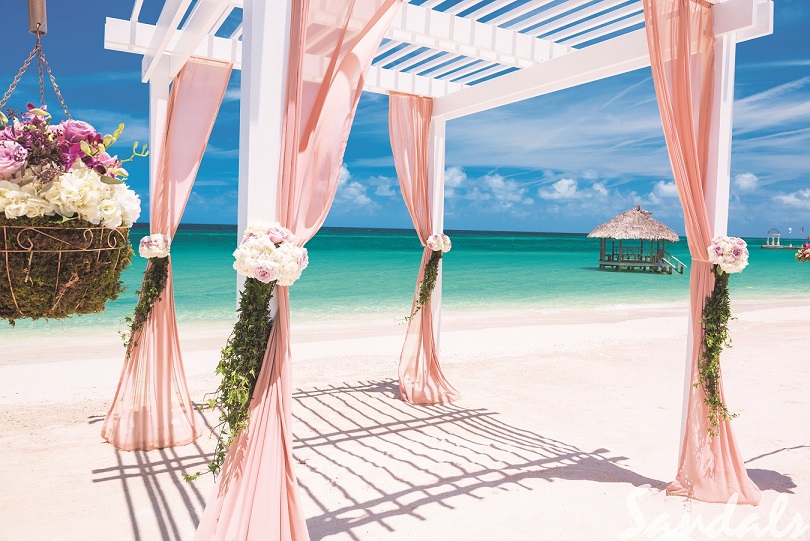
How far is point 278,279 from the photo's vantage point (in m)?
2.41

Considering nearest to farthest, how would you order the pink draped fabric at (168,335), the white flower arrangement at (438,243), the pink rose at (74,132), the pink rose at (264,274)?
the pink rose at (74,132), the pink rose at (264,274), the pink draped fabric at (168,335), the white flower arrangement at (438,243)

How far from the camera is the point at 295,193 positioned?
2541 millimetres

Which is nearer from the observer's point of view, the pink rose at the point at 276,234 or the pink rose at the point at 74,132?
the pink rose at the point at 74,132

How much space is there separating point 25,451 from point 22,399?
5.43 ft

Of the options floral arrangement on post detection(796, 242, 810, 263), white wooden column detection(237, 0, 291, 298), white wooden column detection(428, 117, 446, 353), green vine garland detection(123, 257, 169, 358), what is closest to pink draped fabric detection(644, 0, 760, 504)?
floral arrangement on post detection(796, 242, 810, 263)

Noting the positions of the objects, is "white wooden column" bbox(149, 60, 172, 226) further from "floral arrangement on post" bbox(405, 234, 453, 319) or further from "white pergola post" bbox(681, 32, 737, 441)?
"white pergola post" bbox(681, 32, 737, 441)

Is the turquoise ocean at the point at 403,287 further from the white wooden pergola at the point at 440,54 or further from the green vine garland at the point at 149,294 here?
the white wooden pergola at the point at 440,54

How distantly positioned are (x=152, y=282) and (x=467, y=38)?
291 cm

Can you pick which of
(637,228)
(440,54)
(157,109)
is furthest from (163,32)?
(637,228)

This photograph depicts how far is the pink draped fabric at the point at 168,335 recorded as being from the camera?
4.21 metres

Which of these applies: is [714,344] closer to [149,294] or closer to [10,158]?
[10,158]

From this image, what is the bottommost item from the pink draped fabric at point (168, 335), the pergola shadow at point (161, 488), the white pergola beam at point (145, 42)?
the pergola shadow at point (161, 488)

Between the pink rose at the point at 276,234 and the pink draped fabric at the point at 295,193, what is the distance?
116 mm

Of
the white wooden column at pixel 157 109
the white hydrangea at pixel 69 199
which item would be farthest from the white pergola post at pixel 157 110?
the white hydrangea at pixel 69 199
